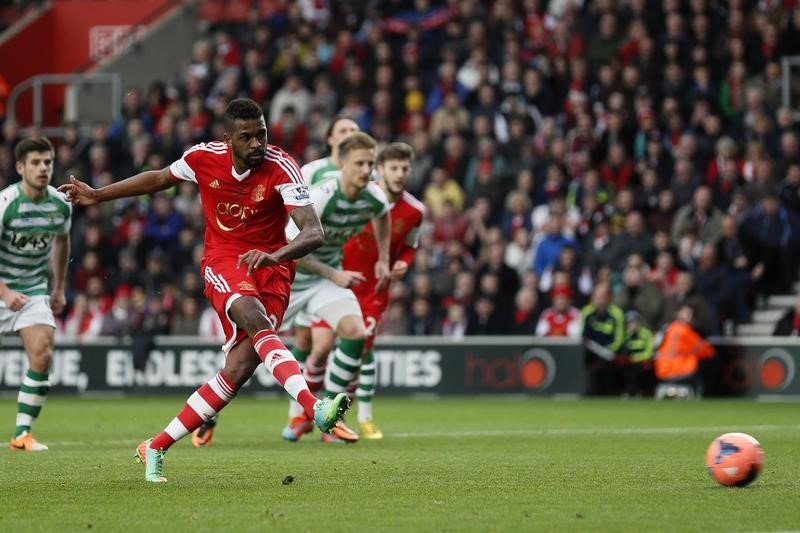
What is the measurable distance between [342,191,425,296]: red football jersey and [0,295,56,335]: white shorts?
2736 mm

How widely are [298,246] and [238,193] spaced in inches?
28.7

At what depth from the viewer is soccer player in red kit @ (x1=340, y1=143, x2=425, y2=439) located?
1352cm

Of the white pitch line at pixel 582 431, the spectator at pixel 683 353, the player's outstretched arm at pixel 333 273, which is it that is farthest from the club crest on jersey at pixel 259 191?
the spectator at pixel 683 353

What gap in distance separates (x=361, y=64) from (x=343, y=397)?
18.0 m

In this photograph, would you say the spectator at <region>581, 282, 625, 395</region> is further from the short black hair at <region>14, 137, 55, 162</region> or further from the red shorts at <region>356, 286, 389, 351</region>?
the short black hair at <region>14, 137, 55, 162</region>

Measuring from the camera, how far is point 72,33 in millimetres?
32562

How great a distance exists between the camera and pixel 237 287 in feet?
30.3

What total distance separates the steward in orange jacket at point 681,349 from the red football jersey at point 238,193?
1162 centimetres

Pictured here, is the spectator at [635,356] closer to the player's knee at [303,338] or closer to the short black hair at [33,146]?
the player's knee at [303,338]

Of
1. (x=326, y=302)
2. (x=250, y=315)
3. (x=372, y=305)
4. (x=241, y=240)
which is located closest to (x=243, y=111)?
(x=241, y=240)

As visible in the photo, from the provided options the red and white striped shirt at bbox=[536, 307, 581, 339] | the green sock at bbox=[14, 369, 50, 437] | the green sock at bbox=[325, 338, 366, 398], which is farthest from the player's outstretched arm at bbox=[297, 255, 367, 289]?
the red and white striped shirt at bbox=[536, 307, 581, 339]

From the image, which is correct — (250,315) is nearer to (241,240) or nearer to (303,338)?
(241,240)

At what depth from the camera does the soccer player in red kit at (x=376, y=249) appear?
13.5 meters

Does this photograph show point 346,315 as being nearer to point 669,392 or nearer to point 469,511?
point 469,511
